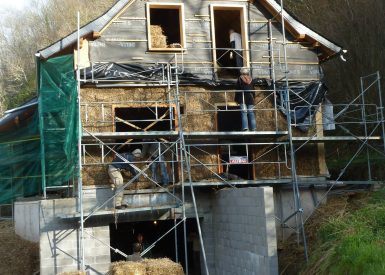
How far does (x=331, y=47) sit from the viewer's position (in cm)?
1581

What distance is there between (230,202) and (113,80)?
14.0 ft

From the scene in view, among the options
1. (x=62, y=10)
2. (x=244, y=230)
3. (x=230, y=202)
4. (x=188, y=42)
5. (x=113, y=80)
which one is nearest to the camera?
(x=244, y=230)

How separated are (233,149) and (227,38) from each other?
4.21 m

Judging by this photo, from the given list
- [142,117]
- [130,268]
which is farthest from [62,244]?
[142,117]

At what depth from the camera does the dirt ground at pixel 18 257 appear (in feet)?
46.1

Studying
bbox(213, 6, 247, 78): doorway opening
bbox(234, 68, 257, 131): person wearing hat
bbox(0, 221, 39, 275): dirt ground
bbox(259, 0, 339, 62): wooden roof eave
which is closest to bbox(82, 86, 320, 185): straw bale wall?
bbox(234, 68, 257, 131): person wearing hat

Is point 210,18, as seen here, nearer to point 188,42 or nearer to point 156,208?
point 188,42

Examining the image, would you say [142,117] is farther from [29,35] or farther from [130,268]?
[29,35]

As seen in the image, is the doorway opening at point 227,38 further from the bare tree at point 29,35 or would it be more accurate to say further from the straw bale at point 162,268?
the bare tree at point 29,35

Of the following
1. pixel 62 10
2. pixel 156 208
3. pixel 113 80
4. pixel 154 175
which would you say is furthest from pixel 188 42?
pixel 62 10

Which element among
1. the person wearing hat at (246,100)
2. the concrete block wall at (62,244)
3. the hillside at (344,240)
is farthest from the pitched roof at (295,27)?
the concrete block wall at (62,244)

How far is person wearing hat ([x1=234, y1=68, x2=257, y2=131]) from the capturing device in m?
14.4

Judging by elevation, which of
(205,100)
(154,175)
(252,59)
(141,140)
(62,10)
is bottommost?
(154,175)

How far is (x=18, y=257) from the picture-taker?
47.5 ft
